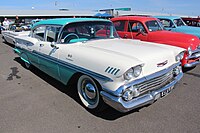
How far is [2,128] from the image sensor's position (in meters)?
2.99

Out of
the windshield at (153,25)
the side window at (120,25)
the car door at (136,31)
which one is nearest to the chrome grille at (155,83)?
the car door at (136,31)

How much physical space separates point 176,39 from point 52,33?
3786 mm

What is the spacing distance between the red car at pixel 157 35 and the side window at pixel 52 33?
11.1 feet

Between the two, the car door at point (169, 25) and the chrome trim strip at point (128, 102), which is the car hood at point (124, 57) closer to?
the chrome trim strip at point (128, 102)

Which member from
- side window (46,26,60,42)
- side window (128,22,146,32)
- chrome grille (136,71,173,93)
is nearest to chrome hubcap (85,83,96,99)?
chrome grille (136,71,173,93)

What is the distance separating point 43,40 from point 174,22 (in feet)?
22.0

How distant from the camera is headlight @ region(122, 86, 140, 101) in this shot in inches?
108

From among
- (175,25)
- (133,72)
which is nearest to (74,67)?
(133,72)

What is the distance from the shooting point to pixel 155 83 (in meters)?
3.07

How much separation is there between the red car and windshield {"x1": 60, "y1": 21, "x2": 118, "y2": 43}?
2.18 m

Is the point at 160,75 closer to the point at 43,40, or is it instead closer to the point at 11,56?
the point at 43,40

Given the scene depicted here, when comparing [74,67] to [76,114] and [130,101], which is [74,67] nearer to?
[76,114]

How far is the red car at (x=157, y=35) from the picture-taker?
17.7 ft

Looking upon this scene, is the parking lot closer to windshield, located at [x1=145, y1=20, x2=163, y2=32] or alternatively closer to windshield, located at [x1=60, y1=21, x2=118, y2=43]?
windshield, located at [x1=60, y1=21, x2=118, y2=43]
